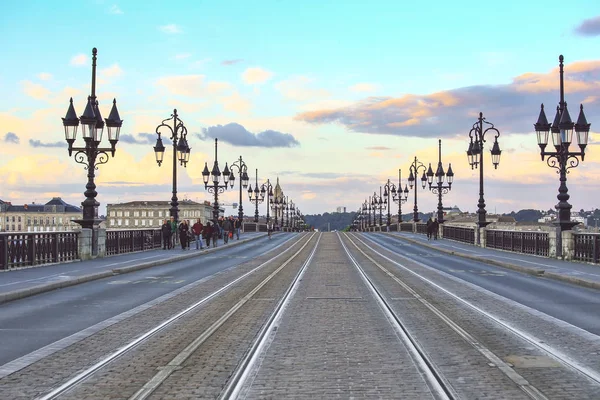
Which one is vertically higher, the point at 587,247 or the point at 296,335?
the point at 587,247

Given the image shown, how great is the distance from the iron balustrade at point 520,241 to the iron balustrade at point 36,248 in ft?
62.9

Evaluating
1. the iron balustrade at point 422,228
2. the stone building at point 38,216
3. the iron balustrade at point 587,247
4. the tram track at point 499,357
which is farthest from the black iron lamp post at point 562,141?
the stone building at point 38,216

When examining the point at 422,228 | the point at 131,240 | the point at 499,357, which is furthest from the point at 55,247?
the point at 422,228

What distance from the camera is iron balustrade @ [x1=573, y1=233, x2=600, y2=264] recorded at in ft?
83.5

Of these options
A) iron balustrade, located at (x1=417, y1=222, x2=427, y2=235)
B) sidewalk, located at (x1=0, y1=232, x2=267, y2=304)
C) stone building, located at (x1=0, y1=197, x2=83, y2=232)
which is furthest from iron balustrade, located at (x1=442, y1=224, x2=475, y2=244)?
stone building, located at (x1=0, y1=197, x2=83, y2=232)

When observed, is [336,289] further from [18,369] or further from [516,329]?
[18,369]

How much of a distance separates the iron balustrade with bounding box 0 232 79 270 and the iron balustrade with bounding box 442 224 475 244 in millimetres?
27790

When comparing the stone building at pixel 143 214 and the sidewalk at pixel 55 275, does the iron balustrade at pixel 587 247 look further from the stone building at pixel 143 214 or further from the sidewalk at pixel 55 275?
the stone building at pixel 143 214

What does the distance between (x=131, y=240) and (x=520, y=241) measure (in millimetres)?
18796

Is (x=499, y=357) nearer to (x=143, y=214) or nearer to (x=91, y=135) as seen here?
(x=91, y=135)

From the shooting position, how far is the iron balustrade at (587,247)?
25438 millimetres

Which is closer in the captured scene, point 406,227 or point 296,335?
point 296,335


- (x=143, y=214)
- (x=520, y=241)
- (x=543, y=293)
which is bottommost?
(x=543, y=293)

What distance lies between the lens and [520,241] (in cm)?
3466
